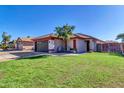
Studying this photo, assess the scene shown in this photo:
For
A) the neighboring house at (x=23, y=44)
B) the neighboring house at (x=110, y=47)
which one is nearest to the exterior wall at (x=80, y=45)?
the neighboring house at (x=110, y=47)

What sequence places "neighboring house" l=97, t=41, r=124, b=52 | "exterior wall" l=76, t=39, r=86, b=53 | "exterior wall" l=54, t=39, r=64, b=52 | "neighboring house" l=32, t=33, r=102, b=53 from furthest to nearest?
"neighboring house" l=97, t=41, r=124, b=52 → "exterior wall" l=76, t=39, r=86, b=53 → "exterior wall" l=54, t=39, r=64, b=52 → "neighboring house" l=32, t=33, r=102, b=53

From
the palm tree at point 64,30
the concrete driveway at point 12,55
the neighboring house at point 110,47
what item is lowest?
the concrete driveway at point 12,55

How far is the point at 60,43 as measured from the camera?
24.6 meters

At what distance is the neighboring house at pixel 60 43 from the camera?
23.7 meters

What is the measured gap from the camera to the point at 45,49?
2505cm

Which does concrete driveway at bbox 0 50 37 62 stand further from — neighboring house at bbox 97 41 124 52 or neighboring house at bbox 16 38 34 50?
neighboring house at bbox 16 38 34 50

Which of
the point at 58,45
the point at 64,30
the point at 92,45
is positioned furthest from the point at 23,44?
the point at 64,30

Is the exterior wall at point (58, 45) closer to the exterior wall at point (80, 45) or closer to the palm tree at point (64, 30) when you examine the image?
the exterior wall at point (80, 45)

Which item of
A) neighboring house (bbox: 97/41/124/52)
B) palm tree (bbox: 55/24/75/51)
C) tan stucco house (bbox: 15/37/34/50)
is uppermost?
palm tree (bbox: 55/24/75/51)

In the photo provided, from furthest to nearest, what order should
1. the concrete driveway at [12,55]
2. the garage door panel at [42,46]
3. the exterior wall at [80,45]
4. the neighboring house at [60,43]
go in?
the garage door panel at [42,46] → the exterior wall at [80,45] → the neighboring house at [60,43] → the concrete driveway at [12,55]

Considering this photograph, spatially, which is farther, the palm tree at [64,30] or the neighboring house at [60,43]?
the neighboring house at [60,43]

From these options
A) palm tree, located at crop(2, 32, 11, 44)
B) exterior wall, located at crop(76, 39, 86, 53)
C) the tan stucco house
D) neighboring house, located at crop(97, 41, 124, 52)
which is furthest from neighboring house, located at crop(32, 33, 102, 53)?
palm tree, located at crop(2, 32, 11, 44)

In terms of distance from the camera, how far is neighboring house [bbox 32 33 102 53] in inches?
931
